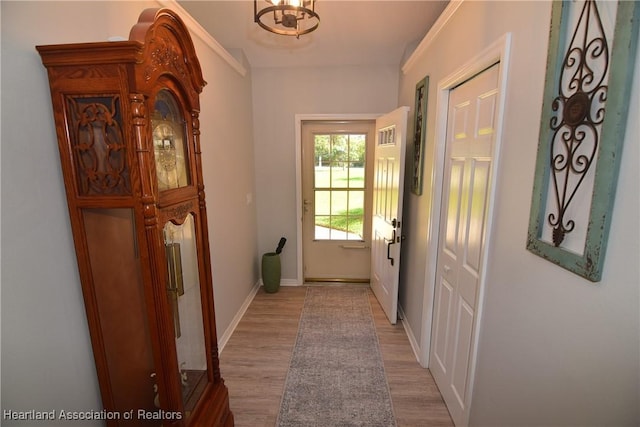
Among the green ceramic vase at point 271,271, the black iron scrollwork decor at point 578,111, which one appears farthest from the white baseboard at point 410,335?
the black iron scrollwork decor at point 578,111

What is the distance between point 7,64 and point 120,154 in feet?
1.26

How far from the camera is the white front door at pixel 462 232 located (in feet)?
4.61

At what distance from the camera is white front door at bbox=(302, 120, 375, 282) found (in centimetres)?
342

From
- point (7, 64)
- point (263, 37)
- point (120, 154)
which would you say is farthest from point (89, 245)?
point (263, 37)

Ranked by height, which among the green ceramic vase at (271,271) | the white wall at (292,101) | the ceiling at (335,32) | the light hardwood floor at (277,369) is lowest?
the light hardwood floor at (277,369)

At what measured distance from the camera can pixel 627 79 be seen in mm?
667

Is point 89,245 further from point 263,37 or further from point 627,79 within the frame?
point 263,37

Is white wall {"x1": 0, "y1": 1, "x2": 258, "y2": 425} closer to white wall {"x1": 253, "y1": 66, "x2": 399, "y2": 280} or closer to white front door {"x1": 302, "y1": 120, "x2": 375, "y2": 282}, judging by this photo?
white wall {"x1": 253, "y1": 66, "x2": 399, "y2": 280}

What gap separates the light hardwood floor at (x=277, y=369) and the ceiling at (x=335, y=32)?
2.72 m

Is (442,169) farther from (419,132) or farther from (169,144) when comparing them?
(169,144)

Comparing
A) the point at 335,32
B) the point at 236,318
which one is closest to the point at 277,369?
the point at 236,318

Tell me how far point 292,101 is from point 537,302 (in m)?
3.00

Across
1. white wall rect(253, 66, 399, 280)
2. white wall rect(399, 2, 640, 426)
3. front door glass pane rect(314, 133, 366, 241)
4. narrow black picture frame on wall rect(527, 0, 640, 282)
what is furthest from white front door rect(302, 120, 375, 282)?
narrow black picture frame on wall rect(527, 0, 640, 282)

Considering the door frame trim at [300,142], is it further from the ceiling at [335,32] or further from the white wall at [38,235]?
the white wall at [38,235]
